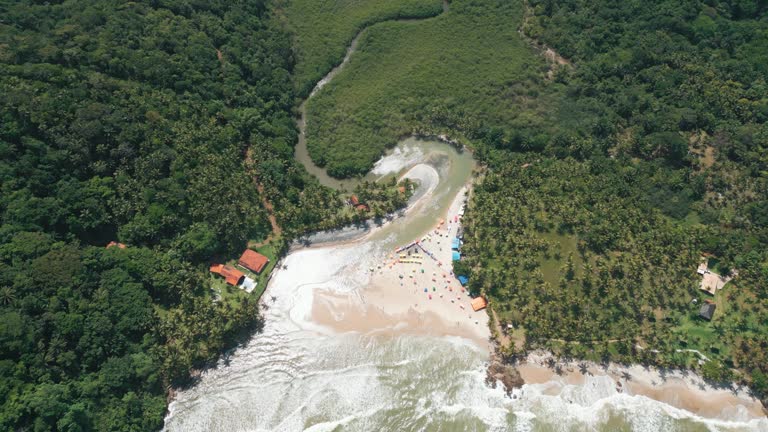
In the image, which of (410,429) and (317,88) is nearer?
(410,429)

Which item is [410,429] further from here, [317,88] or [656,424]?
[317,88]

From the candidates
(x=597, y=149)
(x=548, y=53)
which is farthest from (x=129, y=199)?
(x=548, y=53)

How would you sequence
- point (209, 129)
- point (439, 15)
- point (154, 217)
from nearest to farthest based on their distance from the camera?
point (154, 217) < point (209, 129) < point (439, 15)

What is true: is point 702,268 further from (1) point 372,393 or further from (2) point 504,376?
(1) point 372,393

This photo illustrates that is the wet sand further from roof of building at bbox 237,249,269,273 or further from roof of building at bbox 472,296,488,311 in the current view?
roof of building at bbox 237,249,269,273

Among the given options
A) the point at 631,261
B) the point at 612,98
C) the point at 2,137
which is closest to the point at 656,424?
the point at 631,261

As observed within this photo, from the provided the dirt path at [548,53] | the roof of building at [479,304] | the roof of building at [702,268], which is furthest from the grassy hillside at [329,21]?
the roof of building at [702,268]

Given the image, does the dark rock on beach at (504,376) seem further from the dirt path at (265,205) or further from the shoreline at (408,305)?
the dirt path at (265,205)
